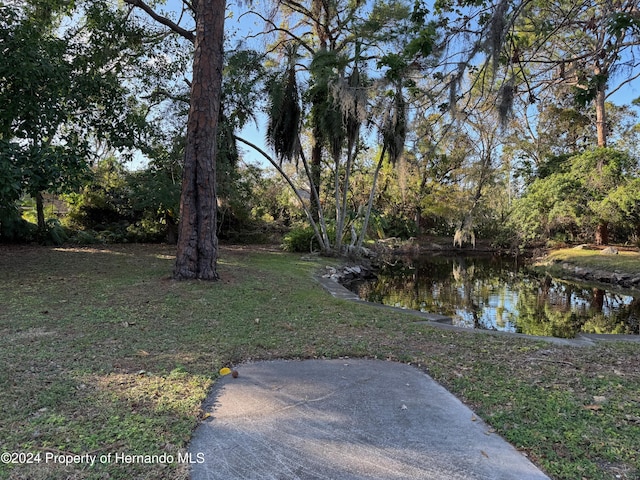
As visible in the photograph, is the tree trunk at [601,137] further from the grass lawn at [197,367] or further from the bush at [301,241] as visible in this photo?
the grass lawn at [197,367]

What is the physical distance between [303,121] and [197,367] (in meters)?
10.3

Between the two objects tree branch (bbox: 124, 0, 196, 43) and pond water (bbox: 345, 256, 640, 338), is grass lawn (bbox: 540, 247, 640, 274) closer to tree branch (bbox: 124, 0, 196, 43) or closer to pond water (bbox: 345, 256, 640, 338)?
pond water (bbox: 345, 256, 640, 338)

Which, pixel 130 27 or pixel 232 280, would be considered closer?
pixel 232 280

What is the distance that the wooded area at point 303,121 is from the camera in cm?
493

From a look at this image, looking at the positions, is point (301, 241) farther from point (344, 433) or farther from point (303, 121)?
point (344, 433)

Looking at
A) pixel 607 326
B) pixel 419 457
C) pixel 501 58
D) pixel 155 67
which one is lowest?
pixel 607 326

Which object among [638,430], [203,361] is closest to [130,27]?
[203,361]

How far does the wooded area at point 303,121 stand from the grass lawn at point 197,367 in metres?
2.00

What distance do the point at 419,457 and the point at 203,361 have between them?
204 centimetres

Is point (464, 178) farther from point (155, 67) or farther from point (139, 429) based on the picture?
point (139, 429)

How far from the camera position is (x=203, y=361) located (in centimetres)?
348

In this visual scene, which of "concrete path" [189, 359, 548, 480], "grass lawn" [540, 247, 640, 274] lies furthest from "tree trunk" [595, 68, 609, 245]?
"concrete path" [189, 359, 548, 480]

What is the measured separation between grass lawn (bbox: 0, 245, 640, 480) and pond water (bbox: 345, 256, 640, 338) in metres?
2.53

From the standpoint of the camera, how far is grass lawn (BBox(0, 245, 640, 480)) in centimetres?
218
